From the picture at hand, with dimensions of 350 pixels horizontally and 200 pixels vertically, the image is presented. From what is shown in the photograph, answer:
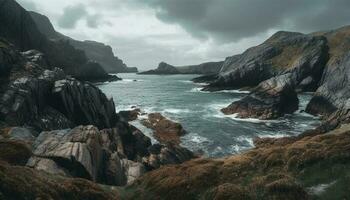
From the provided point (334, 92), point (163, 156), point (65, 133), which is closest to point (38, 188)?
point (65, 133)

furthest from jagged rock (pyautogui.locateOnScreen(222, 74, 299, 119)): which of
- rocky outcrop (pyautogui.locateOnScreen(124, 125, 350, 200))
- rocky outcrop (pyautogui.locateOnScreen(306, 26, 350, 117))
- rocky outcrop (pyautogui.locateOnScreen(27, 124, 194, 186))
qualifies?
rocky outcrop (pyautogui.locateOnScreen(124, 125, 350, 200))

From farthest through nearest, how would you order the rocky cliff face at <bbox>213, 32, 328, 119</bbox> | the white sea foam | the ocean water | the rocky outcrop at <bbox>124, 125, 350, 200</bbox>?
the rocky cliff face at <bbox>213, 32, 328, 119</bbox> → the ocean water → the rocky outcrop at <bbox>124, 125, 350, 200</bbox> → the white sea foam

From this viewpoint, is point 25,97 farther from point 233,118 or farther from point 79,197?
point 233,118

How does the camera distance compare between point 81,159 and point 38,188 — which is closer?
point 38,188

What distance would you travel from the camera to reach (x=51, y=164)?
100ft

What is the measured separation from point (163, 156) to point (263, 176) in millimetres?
27171

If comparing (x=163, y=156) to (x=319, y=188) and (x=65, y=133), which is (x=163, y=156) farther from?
(x=319, y=188)

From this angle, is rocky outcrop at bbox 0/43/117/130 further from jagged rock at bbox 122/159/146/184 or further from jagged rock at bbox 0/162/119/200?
jagged rock at bbox 0/162/119/200

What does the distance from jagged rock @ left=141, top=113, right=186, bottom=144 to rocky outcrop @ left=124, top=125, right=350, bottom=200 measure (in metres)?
39.5

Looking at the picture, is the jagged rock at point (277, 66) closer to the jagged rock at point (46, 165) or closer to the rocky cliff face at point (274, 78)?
the rocky cliff face at point (274, 78)

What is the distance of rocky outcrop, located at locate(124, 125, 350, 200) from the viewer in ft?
72.5

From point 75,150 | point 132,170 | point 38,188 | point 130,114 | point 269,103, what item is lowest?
point 130,114

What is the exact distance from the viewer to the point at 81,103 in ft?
215

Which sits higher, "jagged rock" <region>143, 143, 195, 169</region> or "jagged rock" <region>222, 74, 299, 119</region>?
"jagged rock" <region>222, 74, 299, 119</region>
